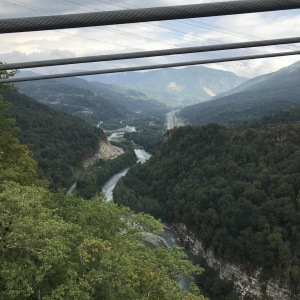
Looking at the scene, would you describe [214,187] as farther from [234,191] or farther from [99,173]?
[99,173]

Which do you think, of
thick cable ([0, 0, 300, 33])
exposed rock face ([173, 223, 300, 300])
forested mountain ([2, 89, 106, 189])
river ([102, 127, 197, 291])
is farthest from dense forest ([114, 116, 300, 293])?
thick cable ([0, 0, 300, 33])

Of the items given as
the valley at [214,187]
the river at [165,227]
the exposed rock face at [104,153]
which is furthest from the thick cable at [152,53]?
the exposed rock face at [104,153]

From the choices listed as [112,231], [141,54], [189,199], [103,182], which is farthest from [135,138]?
[141,54]

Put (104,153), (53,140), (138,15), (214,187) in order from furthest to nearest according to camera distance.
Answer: (104,153) → (53,140) → (214,187) → (138,15)

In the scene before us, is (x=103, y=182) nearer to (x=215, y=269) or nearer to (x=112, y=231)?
(x=215, y=269)

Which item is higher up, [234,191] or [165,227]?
[234,191]

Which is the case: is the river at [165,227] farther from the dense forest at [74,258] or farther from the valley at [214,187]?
the dense forest at [74,258]

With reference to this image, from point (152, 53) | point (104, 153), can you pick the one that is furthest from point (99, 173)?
point (152, 53)
